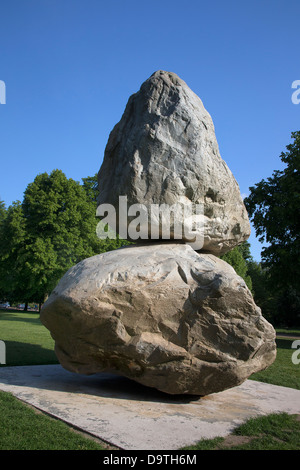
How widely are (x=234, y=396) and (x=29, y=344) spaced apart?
8.91 metres

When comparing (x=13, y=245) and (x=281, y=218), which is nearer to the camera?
(x=281, y=218)

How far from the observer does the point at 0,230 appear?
31.4 meters

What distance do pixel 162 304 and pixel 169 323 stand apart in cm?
35

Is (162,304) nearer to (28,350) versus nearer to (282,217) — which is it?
(28,350)

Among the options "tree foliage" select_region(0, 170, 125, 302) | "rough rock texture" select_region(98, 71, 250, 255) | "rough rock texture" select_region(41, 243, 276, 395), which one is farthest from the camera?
"tree foliage" select_region(0, 170, 125, 302)

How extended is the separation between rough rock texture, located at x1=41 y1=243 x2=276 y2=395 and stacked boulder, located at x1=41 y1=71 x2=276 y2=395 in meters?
0.02

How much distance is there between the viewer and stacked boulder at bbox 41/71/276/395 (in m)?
6.55

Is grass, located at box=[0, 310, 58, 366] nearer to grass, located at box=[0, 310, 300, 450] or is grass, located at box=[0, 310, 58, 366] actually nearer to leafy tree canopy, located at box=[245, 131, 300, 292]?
grass, located at box=[0, 310, 300, 450]

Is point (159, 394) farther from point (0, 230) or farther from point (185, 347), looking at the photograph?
point (0, 230)

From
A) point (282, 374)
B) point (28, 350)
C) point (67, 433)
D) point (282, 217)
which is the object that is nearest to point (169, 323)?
point (67, 433)

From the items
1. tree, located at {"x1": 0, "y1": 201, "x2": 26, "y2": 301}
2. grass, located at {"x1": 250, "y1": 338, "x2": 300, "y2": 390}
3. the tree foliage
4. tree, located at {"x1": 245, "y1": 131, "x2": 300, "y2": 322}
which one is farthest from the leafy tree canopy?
tree, located at {"x1": 0, "y1": 201, "x2": 26, "y2": 301}

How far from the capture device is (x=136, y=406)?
6457mm

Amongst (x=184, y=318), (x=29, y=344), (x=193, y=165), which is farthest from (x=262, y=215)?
(x=184, y=318)

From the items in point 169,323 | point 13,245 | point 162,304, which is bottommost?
point 169,323
